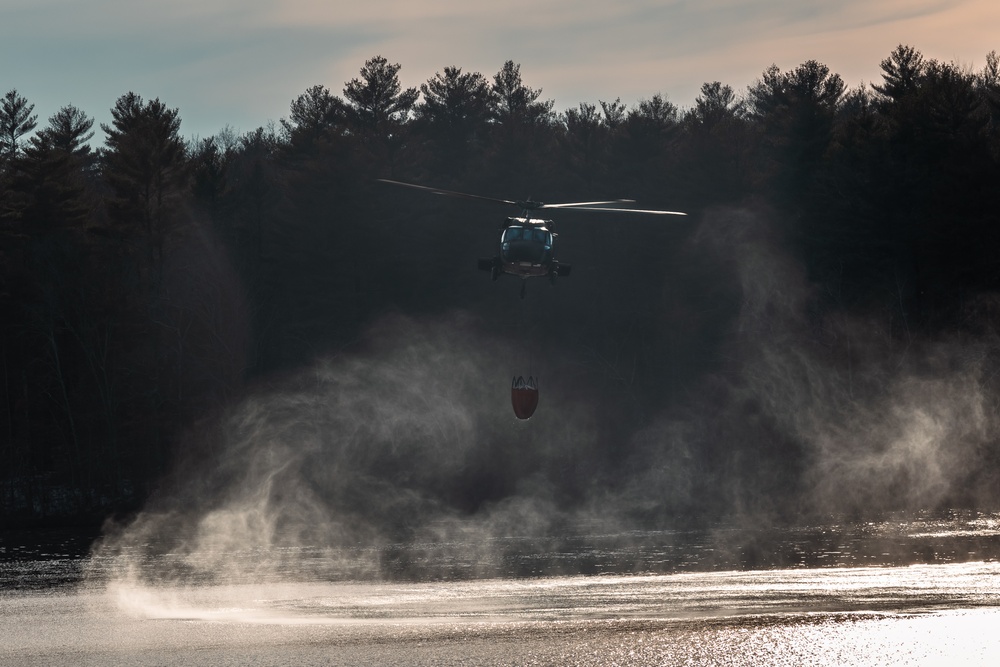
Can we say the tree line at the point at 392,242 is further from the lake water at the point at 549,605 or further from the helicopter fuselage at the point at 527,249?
the helicopter fuselage at the point at 527,249

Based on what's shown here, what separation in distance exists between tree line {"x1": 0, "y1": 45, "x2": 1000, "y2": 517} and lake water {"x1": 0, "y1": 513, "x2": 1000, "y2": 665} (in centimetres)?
1980

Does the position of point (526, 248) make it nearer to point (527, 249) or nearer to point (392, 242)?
point (527, 249)

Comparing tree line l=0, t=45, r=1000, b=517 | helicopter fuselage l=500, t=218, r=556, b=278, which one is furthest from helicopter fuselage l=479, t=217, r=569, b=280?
tree line l=0, t=45, r=1000, b=517

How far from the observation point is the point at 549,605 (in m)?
43.0

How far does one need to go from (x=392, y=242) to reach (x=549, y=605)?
167ft

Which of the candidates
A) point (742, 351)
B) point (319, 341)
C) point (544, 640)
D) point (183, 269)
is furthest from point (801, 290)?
point (544, 640)

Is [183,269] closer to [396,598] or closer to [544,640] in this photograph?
[396,598]

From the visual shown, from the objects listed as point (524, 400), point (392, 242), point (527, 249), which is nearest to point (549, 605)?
point (524, 400)

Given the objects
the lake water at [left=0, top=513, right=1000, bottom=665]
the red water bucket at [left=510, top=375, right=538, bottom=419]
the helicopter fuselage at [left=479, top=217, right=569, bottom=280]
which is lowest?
the lake water at [left=0, top=513, right=1000, bottom=665]

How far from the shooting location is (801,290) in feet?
264

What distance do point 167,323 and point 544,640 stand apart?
49533mm

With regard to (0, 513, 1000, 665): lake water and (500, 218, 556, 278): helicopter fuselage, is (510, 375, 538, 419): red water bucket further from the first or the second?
(0, 513, 1000, 665): lake water

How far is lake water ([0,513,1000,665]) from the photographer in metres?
37.3

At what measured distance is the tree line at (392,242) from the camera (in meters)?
74.4
